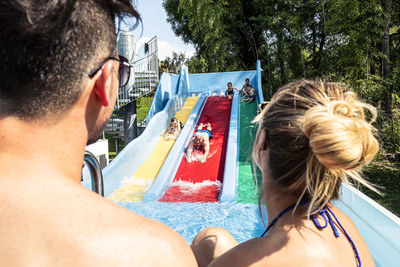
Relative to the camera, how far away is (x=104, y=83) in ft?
2.99

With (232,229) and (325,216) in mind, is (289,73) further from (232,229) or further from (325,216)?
(325,216)

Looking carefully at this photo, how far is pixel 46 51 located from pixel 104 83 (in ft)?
0.61

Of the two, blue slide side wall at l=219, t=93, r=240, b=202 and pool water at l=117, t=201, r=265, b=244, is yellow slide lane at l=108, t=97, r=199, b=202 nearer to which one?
pool water at l=117, t=201, r=265, b=244

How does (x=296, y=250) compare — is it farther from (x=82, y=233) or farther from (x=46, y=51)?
(x=46, y=51)

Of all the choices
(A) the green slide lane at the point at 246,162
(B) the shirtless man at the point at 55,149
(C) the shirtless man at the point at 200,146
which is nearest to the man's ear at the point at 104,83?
(B) the shirtless man at the point at 55,149

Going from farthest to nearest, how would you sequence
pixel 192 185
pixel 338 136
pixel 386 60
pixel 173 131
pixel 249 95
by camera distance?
pixel 249 95
pixel 386 60
pixel 173 131
pixel 192 185
pixel 338 136

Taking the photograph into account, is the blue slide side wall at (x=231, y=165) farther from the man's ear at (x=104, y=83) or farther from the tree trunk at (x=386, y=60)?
the man's ear at (x=104, y=83)

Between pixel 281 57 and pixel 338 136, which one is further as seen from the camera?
pixel 281 57

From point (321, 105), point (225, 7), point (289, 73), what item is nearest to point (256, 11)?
point (225, 7)

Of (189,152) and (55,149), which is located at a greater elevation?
(55,149)

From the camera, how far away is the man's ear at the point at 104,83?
898 mm

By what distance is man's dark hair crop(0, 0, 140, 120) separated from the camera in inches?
28.7

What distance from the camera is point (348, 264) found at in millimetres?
1310

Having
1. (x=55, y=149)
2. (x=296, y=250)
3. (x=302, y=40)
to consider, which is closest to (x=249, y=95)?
(x=302, y=40)
